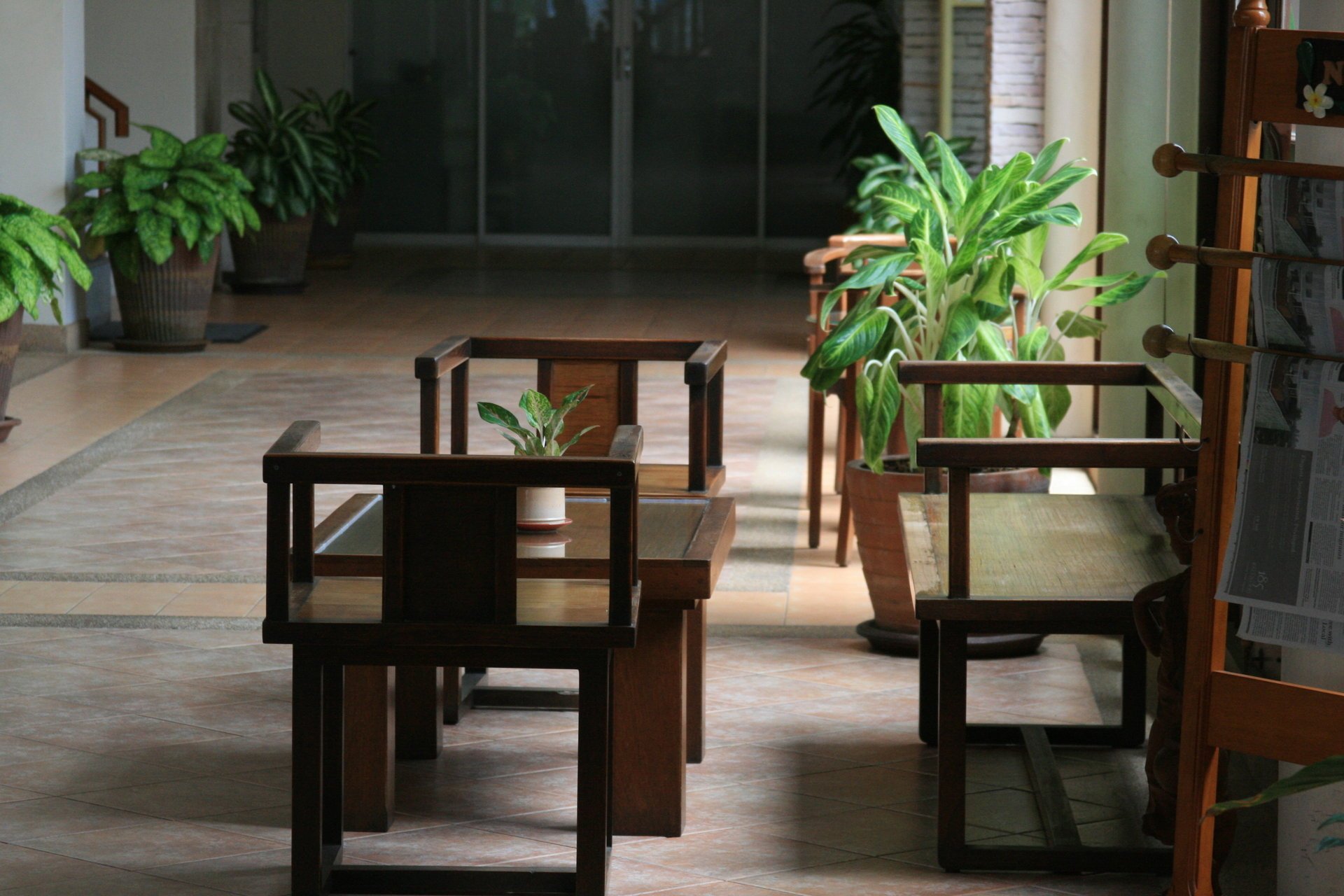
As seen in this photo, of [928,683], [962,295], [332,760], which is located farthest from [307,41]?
[332,760]

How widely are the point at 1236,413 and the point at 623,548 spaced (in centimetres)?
84

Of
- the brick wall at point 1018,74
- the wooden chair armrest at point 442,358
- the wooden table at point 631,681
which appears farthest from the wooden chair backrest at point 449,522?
the brick wall at point 1018,74

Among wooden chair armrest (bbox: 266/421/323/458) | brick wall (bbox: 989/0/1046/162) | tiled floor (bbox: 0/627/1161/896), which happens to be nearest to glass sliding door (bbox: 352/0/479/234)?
brick wall (bbox: 989/0/1046/162)

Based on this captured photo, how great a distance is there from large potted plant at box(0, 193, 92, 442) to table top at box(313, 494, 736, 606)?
10.8 ft

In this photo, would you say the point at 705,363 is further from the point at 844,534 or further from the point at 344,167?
the point at 344,167

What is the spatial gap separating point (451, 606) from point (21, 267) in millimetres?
4220

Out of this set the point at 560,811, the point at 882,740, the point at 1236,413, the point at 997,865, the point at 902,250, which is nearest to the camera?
the point at 1236,413

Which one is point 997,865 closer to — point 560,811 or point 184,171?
point 560,811

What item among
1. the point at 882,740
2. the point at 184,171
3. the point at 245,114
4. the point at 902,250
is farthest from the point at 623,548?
the point at 245,114

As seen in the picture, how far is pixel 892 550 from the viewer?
4.04m

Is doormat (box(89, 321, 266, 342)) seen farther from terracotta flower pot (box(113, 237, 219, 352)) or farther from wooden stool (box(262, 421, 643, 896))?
wooden stool (box(262, 421, 643, 896))

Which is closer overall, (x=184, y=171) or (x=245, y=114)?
(x=184, y=171)

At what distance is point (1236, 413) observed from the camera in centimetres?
232

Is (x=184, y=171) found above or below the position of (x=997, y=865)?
above
